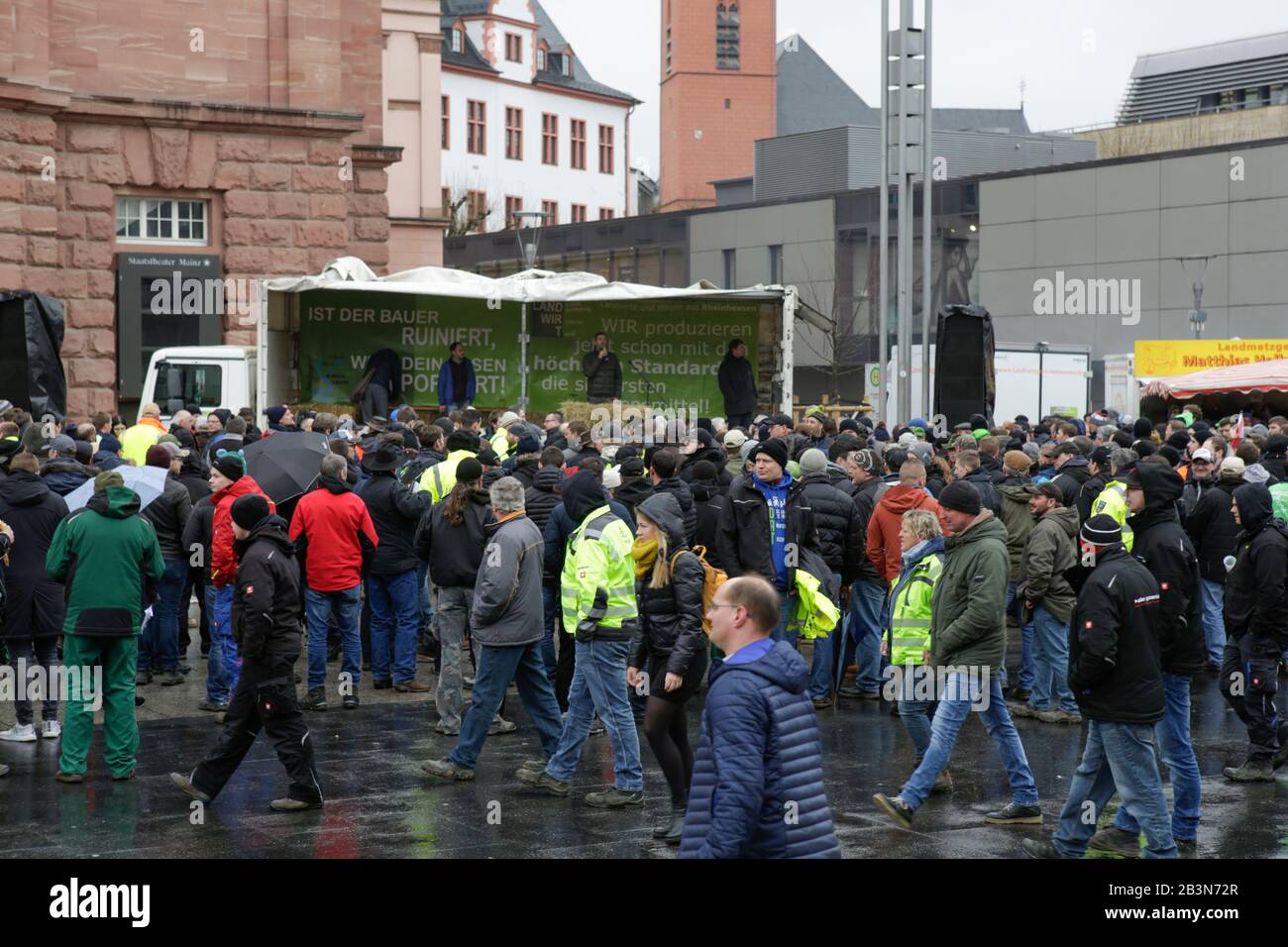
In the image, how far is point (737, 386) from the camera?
70.6 feet

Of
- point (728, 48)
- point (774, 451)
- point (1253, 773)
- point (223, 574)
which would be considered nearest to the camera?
point (1253, 773)

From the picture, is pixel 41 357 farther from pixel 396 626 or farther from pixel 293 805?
pixel 293 805

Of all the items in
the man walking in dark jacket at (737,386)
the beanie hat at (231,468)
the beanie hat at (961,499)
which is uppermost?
the man walking in dark jacket at (737,386)

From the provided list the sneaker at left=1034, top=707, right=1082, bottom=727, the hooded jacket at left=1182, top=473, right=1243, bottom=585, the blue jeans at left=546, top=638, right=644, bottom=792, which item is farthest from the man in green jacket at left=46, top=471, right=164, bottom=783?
the hooded jacket at left=1182, top=473, right=1243, bottom=585

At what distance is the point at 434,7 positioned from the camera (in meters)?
36.2

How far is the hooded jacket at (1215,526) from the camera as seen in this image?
42.0 feet

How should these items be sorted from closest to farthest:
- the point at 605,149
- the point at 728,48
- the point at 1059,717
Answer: the point at 1059,717, the point at 605,149, the point at 728,48

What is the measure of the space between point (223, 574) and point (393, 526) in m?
1.77

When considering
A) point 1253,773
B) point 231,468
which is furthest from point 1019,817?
point 231,468

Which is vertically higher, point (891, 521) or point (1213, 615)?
point (891, 521)

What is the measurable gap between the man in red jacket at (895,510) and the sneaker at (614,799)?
3.32 m

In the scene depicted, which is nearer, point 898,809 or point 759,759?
point 759,759

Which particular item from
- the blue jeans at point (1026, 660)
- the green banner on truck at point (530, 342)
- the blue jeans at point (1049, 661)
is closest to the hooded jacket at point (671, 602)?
the blue jeans at point (1049, 661)

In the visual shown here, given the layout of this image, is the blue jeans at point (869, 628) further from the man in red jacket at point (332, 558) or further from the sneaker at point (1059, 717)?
the man in red jacket at point (332, 558)
